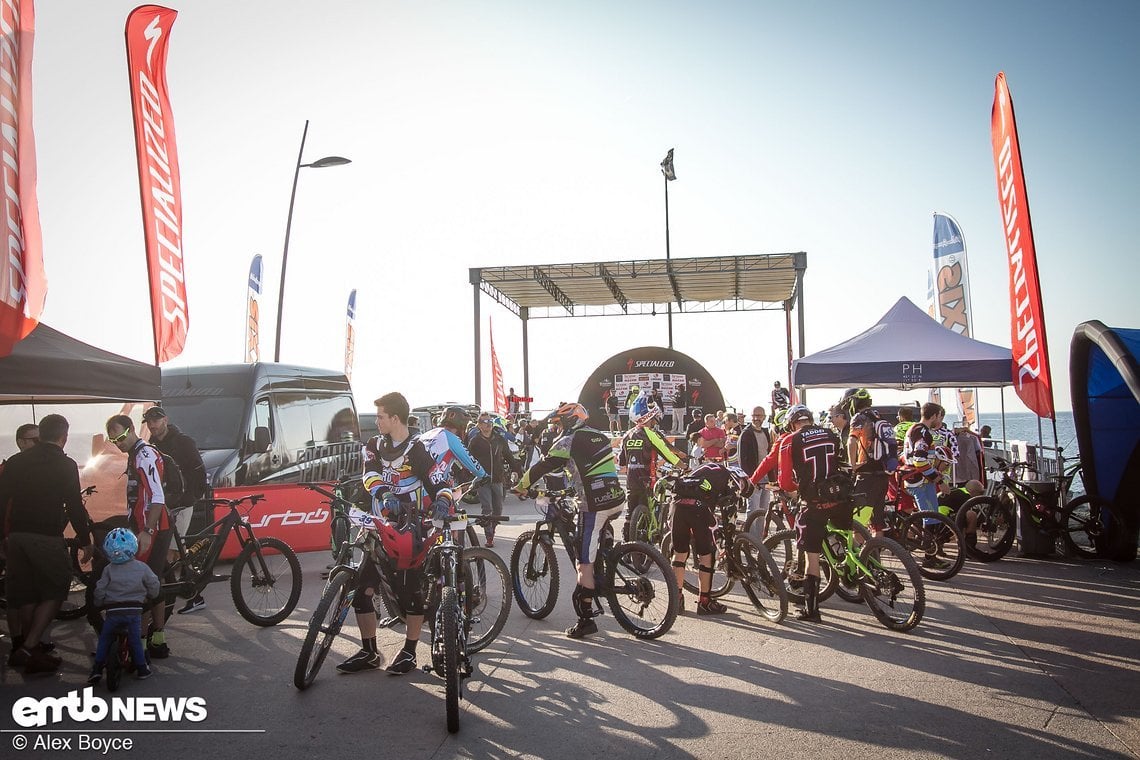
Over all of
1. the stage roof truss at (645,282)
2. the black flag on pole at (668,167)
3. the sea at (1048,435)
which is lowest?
the sea at (1048,435)

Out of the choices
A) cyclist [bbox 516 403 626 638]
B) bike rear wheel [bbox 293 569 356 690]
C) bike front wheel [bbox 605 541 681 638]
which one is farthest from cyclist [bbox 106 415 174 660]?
bike front wheel [bbox 605 541 681 638]

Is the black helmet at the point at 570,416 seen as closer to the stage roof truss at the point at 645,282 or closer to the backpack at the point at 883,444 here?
the backpack at the point at 883,444

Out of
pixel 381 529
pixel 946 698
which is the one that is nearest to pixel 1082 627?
pixel 946 698

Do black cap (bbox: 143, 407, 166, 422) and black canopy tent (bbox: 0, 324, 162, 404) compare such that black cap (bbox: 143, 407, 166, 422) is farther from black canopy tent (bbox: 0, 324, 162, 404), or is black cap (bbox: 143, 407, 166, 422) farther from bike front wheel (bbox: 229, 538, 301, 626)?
bike front wheel (bbox: 229, 538, 301, 626)

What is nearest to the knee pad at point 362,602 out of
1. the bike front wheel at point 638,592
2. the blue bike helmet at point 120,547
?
the blue bike helmet at point 120,547

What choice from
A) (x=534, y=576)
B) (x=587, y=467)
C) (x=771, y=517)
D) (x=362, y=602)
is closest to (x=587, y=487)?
(x=587, y=467)

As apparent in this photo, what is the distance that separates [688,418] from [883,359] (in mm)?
13180

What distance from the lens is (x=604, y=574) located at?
646 centimetres

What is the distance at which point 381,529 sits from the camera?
5133mm

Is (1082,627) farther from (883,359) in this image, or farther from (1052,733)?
(883,359)

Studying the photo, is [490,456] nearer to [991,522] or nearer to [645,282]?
[991,522]

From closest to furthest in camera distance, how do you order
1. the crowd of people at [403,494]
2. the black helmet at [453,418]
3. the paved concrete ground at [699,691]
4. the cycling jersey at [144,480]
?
1. the paved concrete ground at [699,691]
2. the crowd of people at [403,494]
3. the cycling jersey at [144,480]
4. the black helmet at [453,418]

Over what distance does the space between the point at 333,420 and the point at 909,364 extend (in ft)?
29.6

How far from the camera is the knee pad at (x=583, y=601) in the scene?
251 inches
